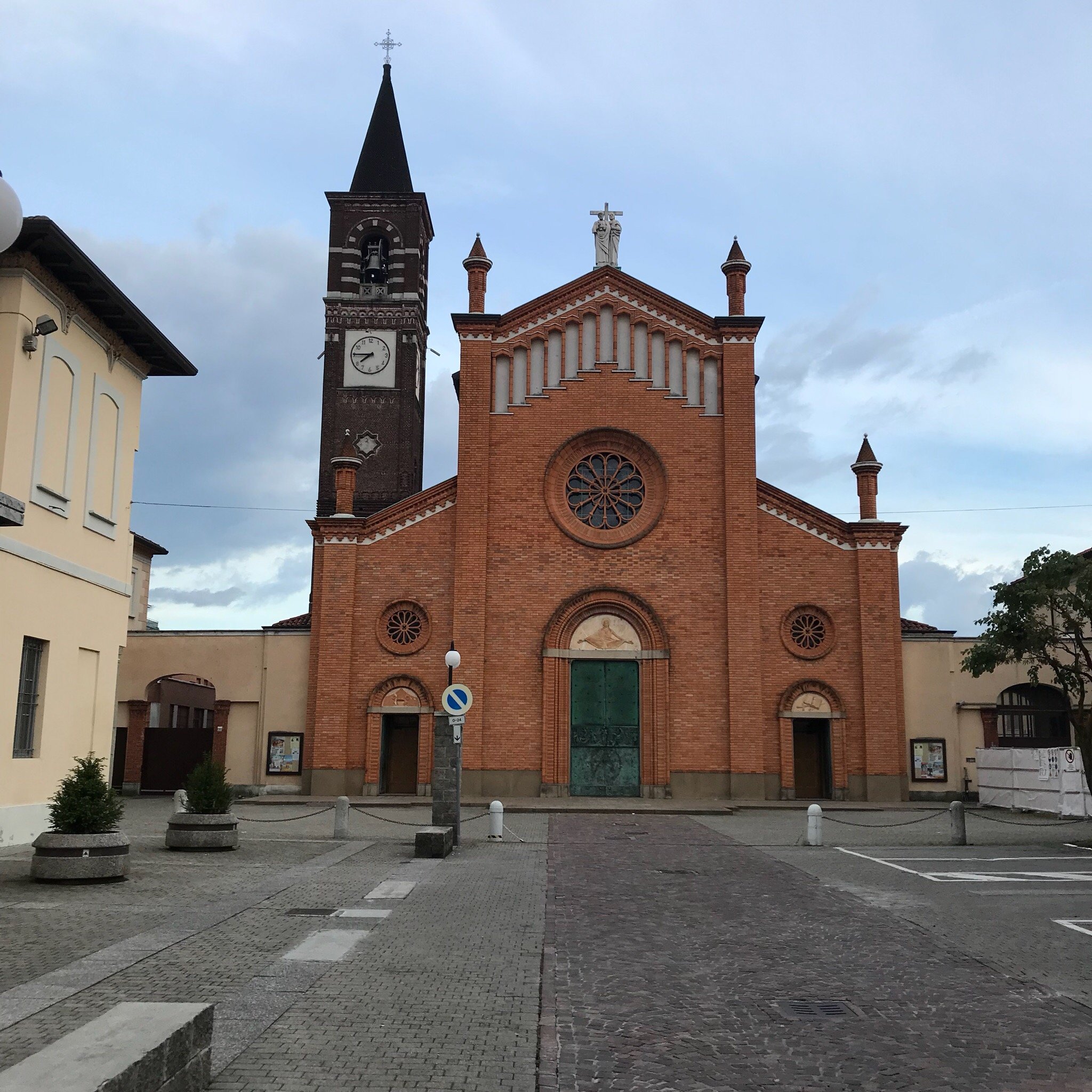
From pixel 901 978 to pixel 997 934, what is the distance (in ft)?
8.27

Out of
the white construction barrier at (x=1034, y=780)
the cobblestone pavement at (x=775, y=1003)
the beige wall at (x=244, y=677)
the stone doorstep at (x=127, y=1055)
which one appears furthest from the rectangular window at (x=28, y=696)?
the white construction barrier at (x=1034, y=780)

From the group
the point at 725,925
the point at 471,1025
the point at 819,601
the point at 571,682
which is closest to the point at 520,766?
the point at 571,682

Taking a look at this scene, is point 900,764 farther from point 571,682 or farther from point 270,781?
point 270,781

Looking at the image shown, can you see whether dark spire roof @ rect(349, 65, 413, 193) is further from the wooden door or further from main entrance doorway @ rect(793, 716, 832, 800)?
main entrance doorway @ rect(793, 716, 832, 800)

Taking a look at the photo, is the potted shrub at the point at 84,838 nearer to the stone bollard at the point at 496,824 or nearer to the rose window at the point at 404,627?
the stone bollard at the point at 496,824

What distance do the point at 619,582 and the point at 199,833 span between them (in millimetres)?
16033

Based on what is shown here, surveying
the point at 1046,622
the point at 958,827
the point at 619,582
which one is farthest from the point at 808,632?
the point at 958,827

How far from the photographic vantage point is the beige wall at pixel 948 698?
30.1m

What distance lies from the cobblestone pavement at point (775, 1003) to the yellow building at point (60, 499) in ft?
28.1

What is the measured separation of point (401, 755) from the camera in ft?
100

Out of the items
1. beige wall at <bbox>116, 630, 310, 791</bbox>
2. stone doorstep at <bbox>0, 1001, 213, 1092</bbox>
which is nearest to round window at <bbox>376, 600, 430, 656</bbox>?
beige wall at <bbox>116, 630, 310, 791</bbox>

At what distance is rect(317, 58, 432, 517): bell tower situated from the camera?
136 ft

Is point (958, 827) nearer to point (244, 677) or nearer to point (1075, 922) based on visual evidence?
point (1075, 922)

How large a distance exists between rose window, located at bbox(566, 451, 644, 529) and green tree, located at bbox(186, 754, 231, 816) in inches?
626
